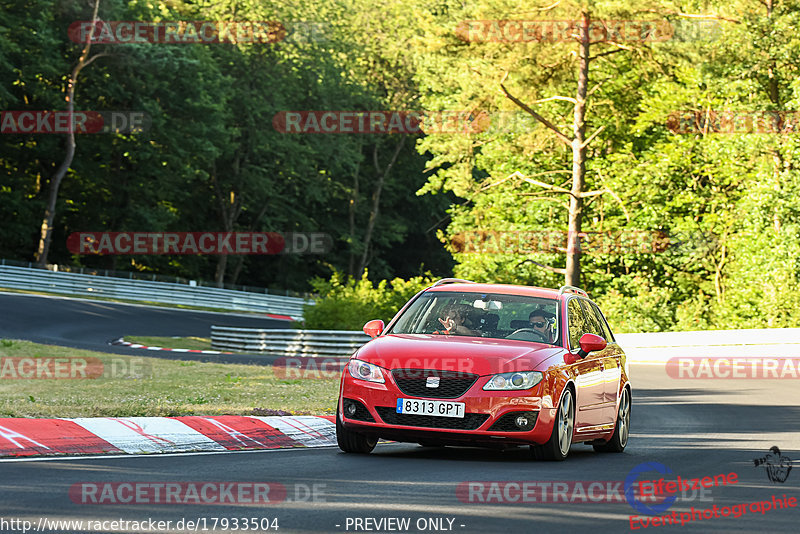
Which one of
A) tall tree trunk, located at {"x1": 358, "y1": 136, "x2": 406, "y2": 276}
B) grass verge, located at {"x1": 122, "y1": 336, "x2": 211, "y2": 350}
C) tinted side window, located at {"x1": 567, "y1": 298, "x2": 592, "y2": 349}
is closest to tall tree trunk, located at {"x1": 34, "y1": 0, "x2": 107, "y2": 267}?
grass verge, located at {"x1": 122, "y1": 336, "x2": 211, "y2": 350}

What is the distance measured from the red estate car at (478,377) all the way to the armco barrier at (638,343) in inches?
828

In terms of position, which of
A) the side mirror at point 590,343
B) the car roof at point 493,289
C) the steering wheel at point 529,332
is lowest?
the side mirror at point 590,343

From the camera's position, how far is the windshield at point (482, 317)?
1202 cm

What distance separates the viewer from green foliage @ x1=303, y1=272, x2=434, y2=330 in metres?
37.7

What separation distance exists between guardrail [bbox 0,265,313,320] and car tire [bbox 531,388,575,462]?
1475 inches

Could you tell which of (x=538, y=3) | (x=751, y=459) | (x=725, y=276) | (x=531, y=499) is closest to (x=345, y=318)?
(x=538, y=3)

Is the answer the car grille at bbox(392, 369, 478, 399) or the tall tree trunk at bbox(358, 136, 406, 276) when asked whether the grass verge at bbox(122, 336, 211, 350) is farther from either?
the tall tree trunk at bbox(358, 136, 406, 276)

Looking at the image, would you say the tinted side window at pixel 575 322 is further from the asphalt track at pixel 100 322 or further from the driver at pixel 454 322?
the asphalt track at pixel 100 322

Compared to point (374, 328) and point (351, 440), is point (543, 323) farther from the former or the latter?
point (351, 440)

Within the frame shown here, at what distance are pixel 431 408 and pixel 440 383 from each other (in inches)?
9.4

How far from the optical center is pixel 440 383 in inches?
429

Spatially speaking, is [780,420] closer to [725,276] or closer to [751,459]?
[751,459]

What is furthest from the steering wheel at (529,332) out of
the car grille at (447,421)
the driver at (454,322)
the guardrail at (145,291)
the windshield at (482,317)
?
the guardrail at (145,291)

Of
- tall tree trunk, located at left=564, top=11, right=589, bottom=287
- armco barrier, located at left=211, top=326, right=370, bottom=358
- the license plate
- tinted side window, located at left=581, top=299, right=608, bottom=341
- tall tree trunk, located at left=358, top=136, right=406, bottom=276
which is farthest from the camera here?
tall tree trunk, located at left=358, top=136, right=406, bottom=276
